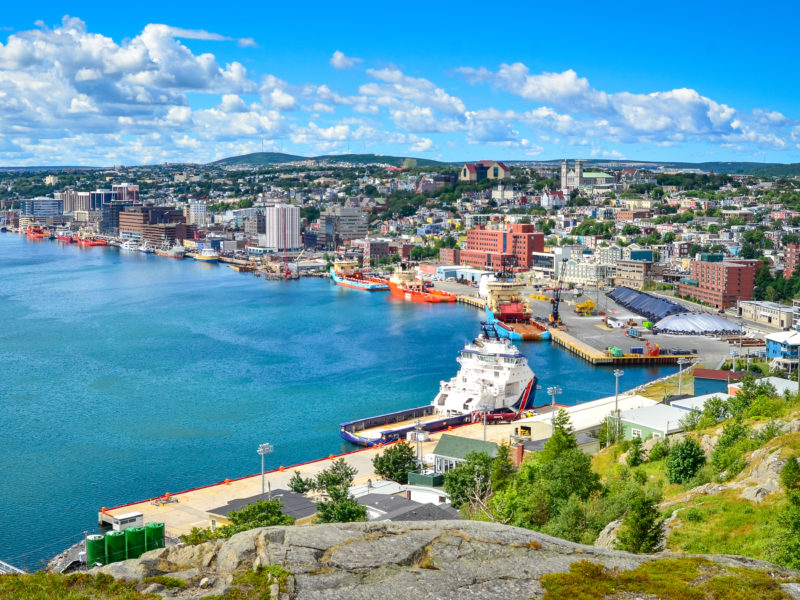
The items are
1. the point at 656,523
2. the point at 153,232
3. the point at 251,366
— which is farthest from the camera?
the point at 153,232

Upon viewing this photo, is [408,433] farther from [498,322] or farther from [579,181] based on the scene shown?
[579,181]

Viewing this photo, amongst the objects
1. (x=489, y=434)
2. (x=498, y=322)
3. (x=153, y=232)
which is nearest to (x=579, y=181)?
(x=153, y=232)

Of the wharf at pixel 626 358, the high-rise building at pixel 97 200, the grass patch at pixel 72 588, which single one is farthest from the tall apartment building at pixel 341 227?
the grass patch at pixel 72 588

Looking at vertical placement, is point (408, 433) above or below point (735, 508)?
below

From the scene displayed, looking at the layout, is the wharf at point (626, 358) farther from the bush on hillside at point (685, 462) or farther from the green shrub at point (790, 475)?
the green shrub at point (790, 475)

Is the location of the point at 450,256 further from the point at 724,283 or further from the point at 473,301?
the point at 724,283

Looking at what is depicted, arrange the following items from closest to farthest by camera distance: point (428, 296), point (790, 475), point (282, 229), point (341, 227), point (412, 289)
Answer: point (790, 475) < point (428, 296) < point (412, 289) < point (282, 229) < point (341, 227)

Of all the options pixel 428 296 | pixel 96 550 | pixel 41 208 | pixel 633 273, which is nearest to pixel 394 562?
pixel 96 550
